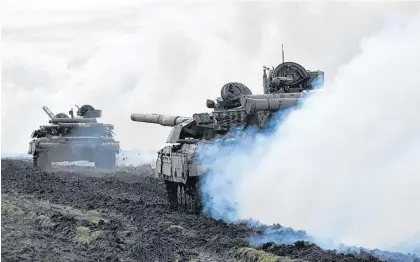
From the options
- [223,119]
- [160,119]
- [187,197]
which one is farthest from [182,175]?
[160,119]

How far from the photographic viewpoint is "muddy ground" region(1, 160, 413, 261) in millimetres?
15680

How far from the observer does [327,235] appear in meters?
17.1

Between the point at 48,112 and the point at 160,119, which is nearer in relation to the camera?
the point at 160,119

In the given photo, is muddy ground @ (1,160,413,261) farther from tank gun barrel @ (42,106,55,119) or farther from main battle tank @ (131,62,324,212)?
tank gun barrel @ (42,106,55,119)

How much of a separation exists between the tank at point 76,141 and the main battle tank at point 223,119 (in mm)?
20408

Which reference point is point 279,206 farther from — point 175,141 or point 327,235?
point 175,141

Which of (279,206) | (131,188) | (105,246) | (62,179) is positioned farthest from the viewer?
(62,179)

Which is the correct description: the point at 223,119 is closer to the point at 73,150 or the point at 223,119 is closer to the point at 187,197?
the point at 187,197

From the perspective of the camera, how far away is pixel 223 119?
82.4 feet

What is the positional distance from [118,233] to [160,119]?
11.5 metres

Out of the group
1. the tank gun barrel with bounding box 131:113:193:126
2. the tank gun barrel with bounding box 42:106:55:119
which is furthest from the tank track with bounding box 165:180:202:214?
the tank gun barrel with bounding box 42:106:55:119

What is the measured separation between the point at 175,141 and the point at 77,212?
4007 mm

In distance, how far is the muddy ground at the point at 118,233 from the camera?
15.7m

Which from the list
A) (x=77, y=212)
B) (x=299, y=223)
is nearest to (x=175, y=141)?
(x=77, y=212)
